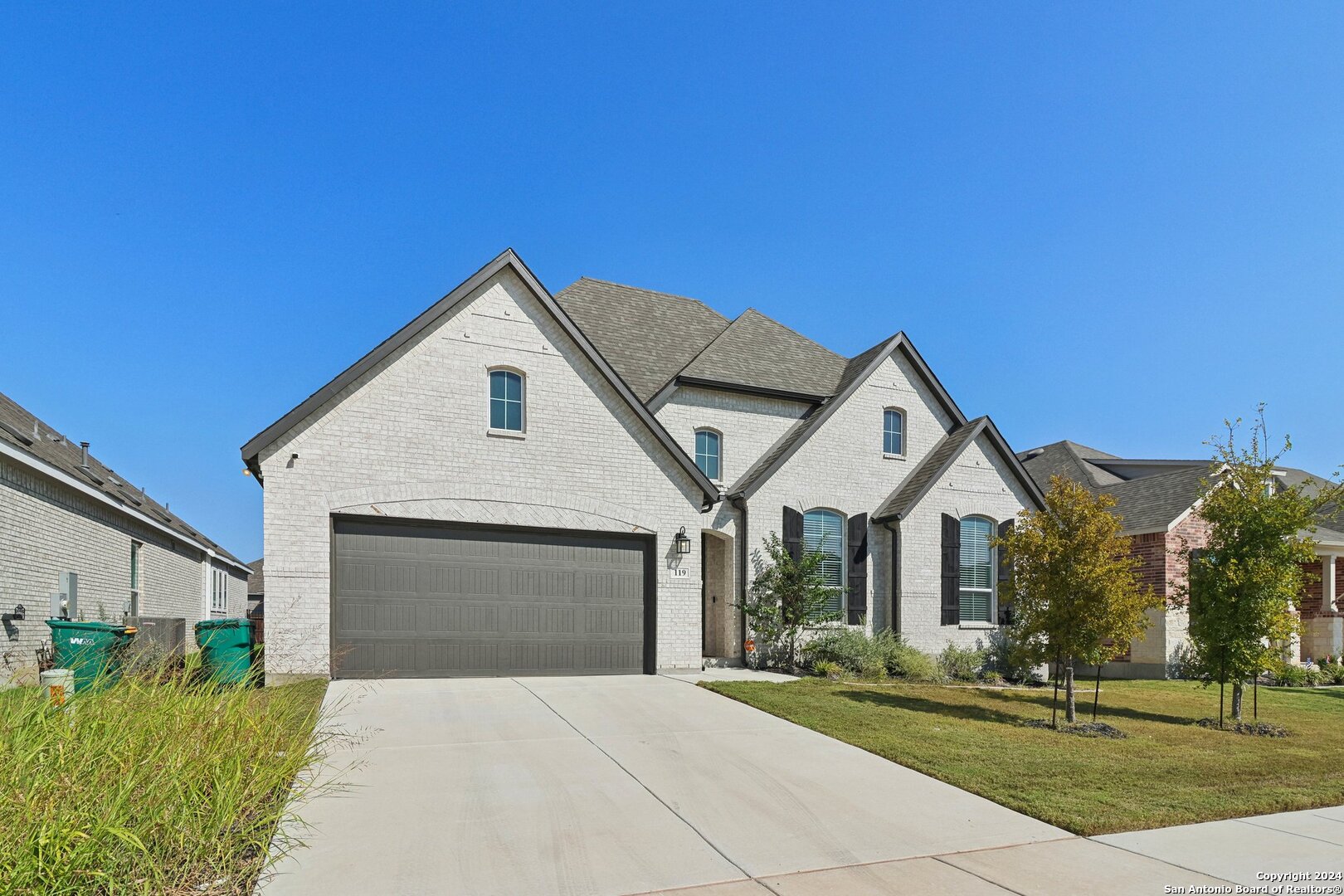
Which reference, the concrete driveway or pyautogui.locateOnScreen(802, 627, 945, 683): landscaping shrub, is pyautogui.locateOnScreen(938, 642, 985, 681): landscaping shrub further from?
the concrete driveway

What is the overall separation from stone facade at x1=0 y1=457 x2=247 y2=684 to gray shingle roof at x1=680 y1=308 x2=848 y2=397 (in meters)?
11.2

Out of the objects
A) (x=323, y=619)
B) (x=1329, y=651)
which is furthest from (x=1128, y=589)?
(x=1329, y=651)

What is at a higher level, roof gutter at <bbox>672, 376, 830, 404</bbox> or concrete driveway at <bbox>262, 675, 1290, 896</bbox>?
roof gutter at <bbox>672, 376, 830, 404</bbox>

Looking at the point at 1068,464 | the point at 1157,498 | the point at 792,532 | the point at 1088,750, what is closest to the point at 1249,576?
the point at 1088,750

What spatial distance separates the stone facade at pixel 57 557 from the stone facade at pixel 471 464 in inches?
134

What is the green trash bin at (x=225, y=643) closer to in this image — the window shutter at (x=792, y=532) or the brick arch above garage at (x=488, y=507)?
the brick arch above garage at (x=488, y=507)

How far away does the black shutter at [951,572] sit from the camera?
1794 cm

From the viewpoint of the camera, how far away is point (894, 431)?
1889cm

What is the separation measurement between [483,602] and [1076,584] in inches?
352

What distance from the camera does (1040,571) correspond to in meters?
10.8

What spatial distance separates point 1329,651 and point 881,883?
23478 millimetres

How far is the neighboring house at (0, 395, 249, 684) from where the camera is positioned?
38.5 feet

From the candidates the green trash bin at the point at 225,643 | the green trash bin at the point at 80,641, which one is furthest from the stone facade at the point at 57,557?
the green trash bin at the point at 225,643

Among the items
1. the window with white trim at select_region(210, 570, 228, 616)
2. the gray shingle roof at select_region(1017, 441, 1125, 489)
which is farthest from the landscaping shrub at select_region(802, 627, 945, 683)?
the window with white trim at select_region(210, 570, 228, 616)
